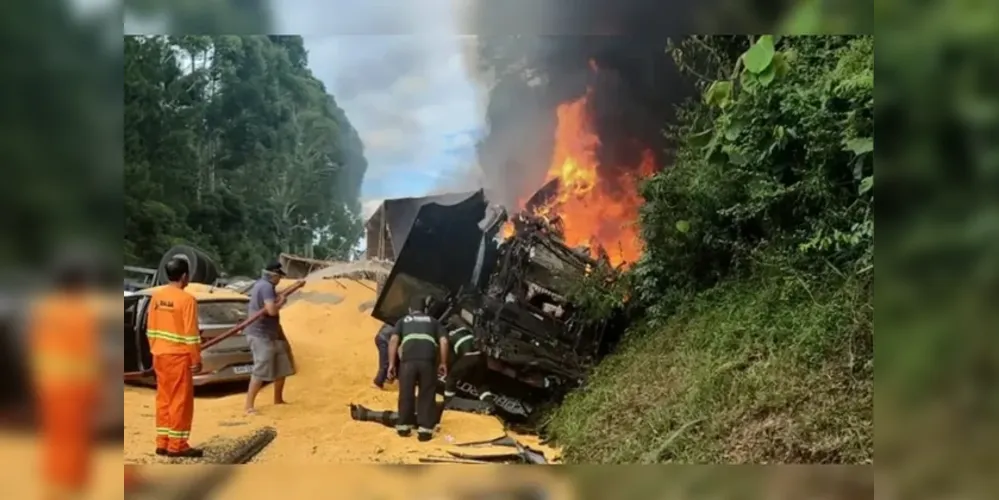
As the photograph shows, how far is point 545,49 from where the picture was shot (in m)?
3.12

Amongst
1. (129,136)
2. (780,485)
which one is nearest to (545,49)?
(129,136)

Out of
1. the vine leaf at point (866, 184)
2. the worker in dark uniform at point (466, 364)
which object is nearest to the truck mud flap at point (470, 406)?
the worker in dark uniform at point (466, 364)

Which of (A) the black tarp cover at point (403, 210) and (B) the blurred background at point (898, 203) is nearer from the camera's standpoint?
(B) the blurred background at point (898, 203)

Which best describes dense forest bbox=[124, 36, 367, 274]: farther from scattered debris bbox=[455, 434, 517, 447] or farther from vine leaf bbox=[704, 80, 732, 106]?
vine leaf bbox=[704, 80, 732, 106]

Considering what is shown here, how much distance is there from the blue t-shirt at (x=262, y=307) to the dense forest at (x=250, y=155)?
0.07 metres

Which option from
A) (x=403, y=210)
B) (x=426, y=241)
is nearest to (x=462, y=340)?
(x=426, y=241)

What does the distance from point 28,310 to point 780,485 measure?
262cm

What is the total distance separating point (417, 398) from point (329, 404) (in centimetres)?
32

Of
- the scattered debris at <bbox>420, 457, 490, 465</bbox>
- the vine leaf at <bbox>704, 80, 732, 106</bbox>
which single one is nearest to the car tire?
the scattered debris at <bbox>420, 457, 490, 465</bbox>

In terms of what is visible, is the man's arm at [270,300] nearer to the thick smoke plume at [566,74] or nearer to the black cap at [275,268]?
the black cap at [275,268]

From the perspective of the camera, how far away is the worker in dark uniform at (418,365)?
3168 millimetres

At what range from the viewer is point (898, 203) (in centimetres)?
294

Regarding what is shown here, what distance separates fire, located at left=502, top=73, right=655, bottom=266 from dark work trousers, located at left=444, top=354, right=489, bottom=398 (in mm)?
481

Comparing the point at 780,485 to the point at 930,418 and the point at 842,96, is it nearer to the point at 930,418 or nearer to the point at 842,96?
the point at 930,418
